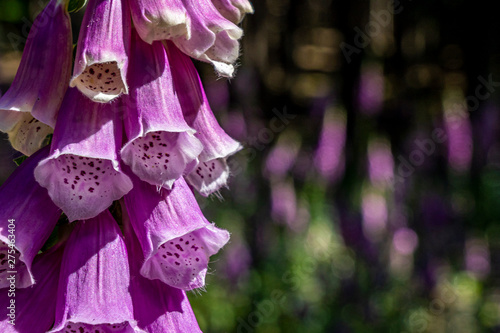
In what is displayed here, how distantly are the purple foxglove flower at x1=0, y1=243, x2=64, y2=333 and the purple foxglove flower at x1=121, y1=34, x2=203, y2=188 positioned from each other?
208 millimetres

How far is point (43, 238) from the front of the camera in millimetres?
877

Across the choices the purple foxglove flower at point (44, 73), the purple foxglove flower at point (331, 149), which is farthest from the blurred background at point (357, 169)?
the purple foxglove flower at point (44, 73)

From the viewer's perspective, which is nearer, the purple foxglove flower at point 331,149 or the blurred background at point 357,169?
the blurred background at point 357,169

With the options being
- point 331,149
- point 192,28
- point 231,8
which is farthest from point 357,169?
point 192,28

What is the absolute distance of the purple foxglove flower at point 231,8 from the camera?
0.97 meters

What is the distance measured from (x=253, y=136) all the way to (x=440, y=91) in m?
1.80

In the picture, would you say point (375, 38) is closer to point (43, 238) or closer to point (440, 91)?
point (440, 91)

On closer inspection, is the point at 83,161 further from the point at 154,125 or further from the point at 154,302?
the point at 154,302

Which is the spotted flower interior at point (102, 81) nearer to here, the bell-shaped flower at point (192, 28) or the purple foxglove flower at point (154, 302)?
the bell-shaped flower at point (192, 28)

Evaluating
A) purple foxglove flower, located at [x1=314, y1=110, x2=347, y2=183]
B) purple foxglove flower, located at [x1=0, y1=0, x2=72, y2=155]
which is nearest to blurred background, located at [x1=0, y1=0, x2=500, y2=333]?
purple foxglove flower, located at [x1=314, y1=110, x2=347, y2=183]

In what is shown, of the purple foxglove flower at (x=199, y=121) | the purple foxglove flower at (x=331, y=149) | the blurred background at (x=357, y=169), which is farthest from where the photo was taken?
the purple foxglove flower at (x=331, y=149)

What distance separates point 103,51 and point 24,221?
0.27m

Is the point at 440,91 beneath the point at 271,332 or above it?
above

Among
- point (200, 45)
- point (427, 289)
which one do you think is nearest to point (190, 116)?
point (200, 45)
